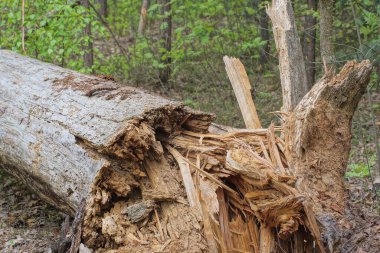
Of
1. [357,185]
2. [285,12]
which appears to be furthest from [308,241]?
[357,185]

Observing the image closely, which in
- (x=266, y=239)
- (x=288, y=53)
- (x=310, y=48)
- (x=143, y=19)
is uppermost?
(x=288, y=53)

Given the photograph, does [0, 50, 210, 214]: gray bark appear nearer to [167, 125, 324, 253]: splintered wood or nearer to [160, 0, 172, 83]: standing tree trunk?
[167, 125, 324, 253]: splintered wood

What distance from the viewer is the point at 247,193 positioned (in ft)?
10.8

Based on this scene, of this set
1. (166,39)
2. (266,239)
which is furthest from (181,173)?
(166,39)

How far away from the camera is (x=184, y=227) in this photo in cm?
321

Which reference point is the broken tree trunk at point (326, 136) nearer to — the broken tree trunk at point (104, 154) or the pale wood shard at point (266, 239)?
the pale wood shard at point (266, 239)

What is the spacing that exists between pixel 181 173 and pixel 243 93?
1.11 metres

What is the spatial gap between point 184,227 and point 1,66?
3.47 metres

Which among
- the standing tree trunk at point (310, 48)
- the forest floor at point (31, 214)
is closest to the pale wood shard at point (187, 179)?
the forest floor at point (31, 214)

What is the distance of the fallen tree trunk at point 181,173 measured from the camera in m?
3.16

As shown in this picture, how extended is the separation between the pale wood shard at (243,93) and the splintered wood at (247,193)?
1.46ft

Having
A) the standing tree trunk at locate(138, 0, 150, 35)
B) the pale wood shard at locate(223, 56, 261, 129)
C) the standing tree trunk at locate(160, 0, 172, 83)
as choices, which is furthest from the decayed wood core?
the standing tree trunk at locate(138, 0, 150, 35)

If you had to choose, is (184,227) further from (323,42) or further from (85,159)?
(323,42)

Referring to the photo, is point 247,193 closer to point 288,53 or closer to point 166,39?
point 288,53
